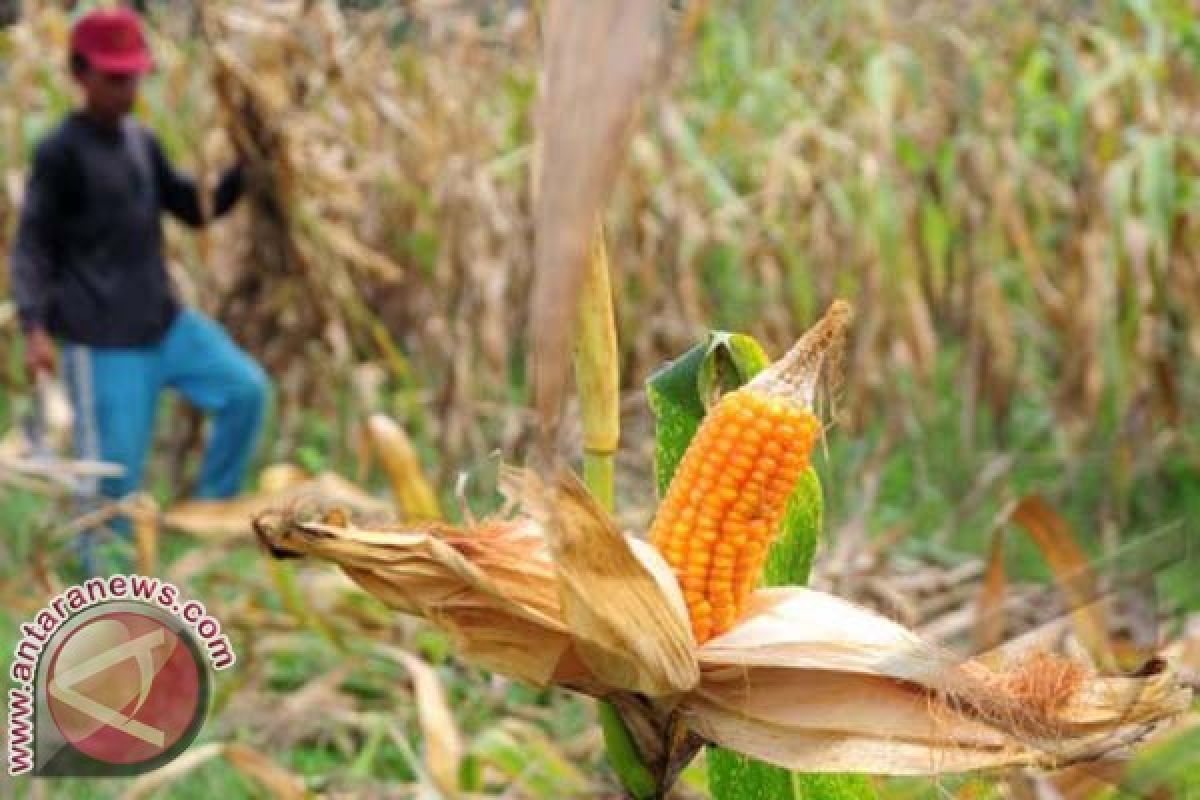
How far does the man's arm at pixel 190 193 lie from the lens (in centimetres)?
373

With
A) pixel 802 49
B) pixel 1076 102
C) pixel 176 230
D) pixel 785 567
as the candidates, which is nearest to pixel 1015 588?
pixel 1076 102

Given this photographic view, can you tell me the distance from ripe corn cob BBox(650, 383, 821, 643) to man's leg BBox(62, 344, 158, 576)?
2831 mm

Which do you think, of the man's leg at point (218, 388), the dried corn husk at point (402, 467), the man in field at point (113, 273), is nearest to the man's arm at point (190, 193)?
the man in field at point (113, 273)

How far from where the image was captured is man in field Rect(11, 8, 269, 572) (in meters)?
3.43

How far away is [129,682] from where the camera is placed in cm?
122

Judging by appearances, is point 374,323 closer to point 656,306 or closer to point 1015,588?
point 656,306

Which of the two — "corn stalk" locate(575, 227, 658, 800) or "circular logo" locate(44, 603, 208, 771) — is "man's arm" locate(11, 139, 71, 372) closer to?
"circular logo" locate(44, 603, 208, 771)

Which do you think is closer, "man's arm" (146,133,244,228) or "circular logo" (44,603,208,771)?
"circular logo" (44,603,208,771)

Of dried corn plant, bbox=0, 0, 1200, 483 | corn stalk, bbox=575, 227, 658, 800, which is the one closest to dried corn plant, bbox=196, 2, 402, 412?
dried corn plant, bbox=0, 0, 1200, 483

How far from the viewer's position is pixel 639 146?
3.83 m

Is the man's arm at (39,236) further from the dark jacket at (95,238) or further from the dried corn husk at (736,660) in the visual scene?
the dried corn husk at (736,660)

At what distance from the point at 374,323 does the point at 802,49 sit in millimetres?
1193

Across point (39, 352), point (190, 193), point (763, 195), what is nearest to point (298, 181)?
point (190, 193)

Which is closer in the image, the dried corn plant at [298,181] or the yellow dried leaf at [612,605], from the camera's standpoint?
the yellow dried leaf at [612,605]
